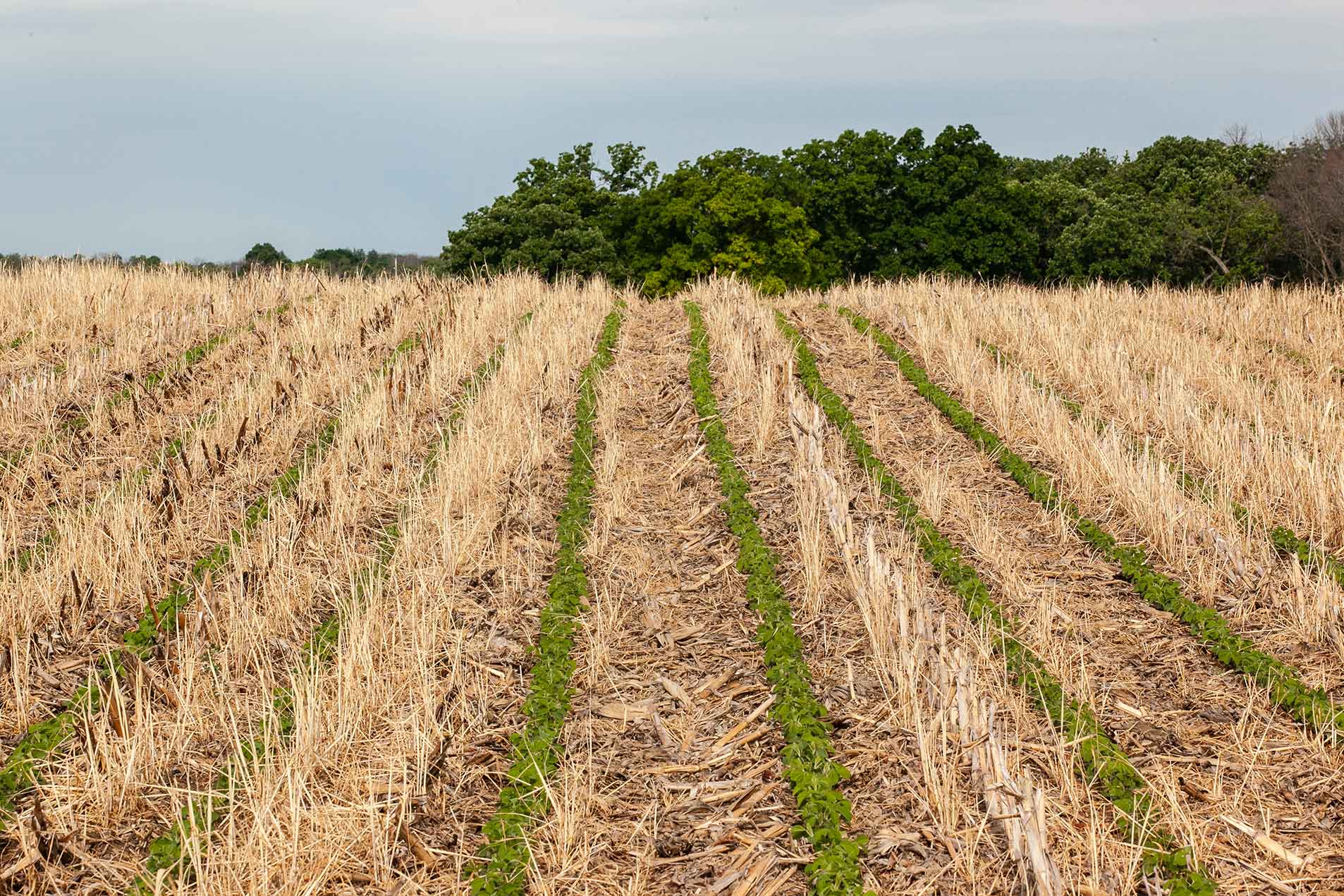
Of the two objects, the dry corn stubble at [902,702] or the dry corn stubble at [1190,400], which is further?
the dry corn stubble at [1190,400]

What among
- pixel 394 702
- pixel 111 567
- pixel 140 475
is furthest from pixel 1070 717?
pixel 140 475

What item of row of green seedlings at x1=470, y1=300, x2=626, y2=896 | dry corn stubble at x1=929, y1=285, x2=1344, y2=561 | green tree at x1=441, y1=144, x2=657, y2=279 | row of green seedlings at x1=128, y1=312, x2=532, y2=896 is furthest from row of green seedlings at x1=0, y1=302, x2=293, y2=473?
green tree at x1=441, y1=144, x2=657, y2=279

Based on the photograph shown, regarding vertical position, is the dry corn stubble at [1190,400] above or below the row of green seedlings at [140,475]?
above

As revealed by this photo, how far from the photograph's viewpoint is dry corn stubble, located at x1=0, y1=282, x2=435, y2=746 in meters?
6.93

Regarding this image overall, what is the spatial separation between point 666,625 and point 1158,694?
9.56 ft

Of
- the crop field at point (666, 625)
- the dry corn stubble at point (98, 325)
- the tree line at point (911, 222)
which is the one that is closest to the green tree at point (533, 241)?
the tree line at point (911, 222)

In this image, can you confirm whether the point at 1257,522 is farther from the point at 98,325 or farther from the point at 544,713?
the point at 98,325

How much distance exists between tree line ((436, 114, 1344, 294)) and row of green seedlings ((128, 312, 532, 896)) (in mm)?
31350

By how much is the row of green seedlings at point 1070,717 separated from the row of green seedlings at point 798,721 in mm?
1110

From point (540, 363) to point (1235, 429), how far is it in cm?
720

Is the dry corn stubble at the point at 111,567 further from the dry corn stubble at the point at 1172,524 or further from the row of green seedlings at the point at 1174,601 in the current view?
the dry corn stubble at the point at 1172,524

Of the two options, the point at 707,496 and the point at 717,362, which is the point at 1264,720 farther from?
the point at 717,362

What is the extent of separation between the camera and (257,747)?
19.4 ft

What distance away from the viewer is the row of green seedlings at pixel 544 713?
505 centimetres
